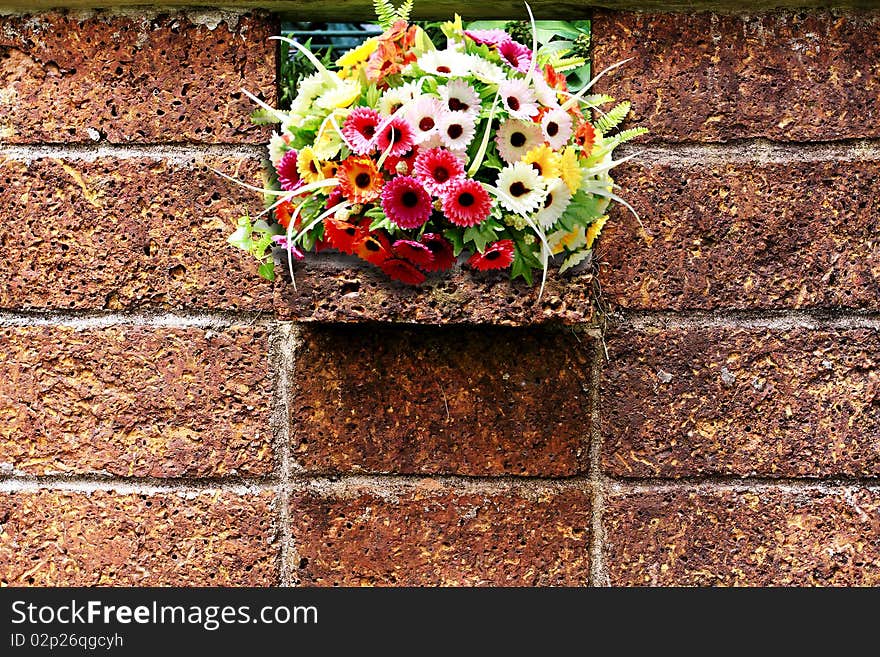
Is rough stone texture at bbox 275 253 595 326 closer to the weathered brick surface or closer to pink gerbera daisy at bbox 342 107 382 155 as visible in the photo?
pink gerbera daisy at bbox 342 107 382 155

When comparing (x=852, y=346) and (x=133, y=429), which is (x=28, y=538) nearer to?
(x=133, y=429)

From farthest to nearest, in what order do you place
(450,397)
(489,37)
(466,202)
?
(450,397) < (489,37) < (466,202)

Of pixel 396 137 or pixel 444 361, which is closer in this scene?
pixel 396 137

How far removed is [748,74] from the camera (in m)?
1.16

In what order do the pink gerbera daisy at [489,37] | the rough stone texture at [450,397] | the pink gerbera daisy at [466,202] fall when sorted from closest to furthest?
1. the pink gerbera daisy at [466,202]
2. the pink gerbera daisy at [489,37]
3. the rough stone texture at [450,397]

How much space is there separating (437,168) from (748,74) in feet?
1.52

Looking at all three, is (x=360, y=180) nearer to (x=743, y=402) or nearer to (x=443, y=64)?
(x=443, y=64)

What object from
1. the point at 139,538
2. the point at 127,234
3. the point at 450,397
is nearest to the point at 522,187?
the point at 450,397

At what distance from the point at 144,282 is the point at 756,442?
2.73 feet

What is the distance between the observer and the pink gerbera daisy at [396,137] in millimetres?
987

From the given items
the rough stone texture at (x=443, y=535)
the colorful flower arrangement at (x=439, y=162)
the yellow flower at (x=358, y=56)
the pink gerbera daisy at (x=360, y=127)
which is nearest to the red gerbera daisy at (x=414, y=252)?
the colorful flower arrangement at (x=439, y=162)

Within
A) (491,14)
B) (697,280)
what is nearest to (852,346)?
(697,280)

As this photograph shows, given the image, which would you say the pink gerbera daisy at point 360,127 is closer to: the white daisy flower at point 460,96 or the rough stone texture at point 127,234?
the white daisy flower at point 460,96

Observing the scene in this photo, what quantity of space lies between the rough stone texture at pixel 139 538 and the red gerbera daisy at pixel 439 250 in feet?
1.36
